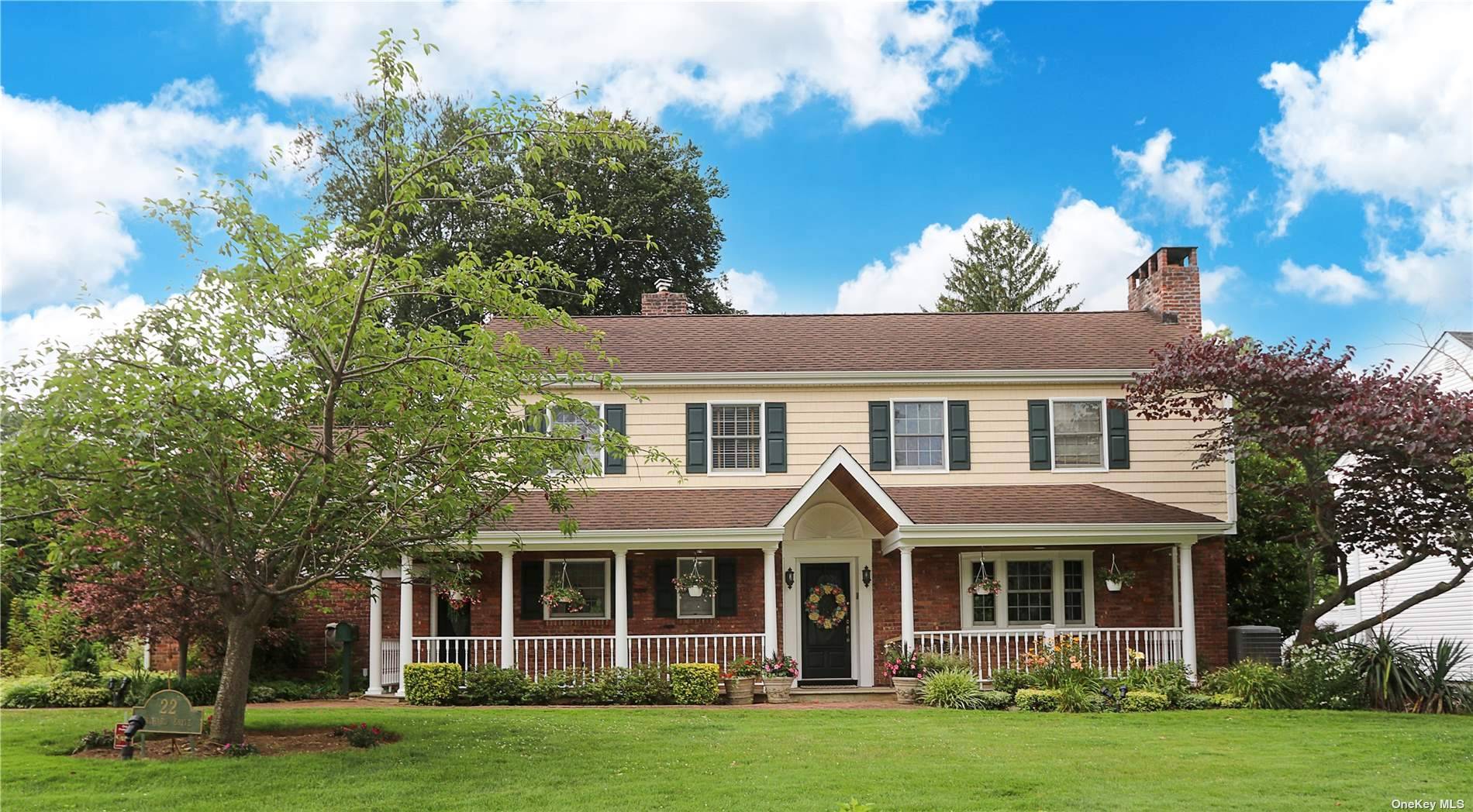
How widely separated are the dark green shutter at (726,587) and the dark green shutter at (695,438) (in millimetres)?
1631

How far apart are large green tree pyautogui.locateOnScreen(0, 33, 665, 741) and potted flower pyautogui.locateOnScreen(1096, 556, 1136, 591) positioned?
33.1 feet

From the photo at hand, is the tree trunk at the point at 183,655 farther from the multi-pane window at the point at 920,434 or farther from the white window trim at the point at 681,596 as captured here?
the multi-pane window at the point at 920,434

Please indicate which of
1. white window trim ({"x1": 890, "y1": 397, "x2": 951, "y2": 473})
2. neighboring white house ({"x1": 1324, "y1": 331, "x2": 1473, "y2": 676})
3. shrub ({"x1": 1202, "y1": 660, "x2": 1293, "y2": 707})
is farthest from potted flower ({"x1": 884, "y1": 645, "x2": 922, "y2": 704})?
neighboring white house ({"x1": 1324, "y1": 331, "x2": 1473, "y2": 676})

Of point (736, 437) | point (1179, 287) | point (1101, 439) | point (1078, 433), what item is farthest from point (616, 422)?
point (1179, 287)

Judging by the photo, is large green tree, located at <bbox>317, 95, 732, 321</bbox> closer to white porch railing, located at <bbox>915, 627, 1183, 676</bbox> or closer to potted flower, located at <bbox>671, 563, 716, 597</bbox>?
potted flower, located at <bbox>671, 563, 716, 597</bbox>

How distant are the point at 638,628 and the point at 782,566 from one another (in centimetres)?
257

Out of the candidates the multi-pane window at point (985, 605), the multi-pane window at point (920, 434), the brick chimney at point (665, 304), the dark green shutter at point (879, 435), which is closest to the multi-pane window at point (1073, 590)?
the multi-pane window at point (985, 605)

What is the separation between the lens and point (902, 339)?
70.4 feet

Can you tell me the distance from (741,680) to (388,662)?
592cm

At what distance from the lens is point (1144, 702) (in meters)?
16.0

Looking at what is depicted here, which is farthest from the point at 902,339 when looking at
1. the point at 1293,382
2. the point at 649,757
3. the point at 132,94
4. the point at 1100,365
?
the point at 132,94

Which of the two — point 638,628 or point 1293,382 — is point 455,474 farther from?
point 1293,382

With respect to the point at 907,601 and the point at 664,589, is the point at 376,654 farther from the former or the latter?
the point at 907,601

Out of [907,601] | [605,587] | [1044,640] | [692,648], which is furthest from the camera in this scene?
[605,587]
